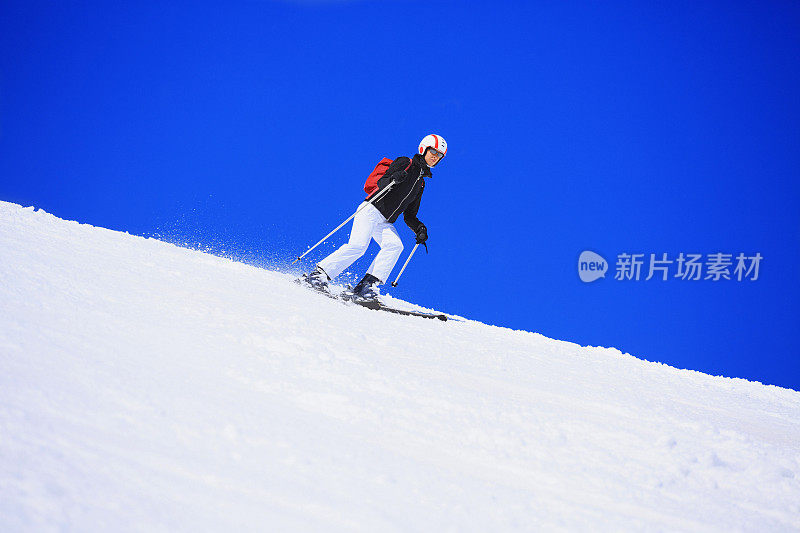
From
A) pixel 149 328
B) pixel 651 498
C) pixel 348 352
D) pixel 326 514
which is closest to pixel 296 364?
pixel 348 352

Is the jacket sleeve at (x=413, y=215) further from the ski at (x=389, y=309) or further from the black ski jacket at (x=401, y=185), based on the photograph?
the ski at (x=389, y=309)

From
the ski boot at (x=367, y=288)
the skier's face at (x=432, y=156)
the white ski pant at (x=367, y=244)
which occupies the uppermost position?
the skier's face at (x=432, y=156)

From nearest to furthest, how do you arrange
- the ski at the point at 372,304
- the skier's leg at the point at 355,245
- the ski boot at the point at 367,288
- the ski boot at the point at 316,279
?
the ski at the point at 372,304
the ski boot at the point at 316,279
the skier's leg at the point at 355,245
the ski boot at the point at 367,288

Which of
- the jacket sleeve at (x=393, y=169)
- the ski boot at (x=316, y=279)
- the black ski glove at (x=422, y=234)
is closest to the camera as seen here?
the ski boot at (x=316, y=279)

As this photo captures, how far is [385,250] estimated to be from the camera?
766 cm

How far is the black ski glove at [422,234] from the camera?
8.00m

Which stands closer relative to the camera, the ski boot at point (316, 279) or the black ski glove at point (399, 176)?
the ski boot at point (316, 279)

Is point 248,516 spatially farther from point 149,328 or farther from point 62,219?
point 62,219

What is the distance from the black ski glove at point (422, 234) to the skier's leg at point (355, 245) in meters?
0.64

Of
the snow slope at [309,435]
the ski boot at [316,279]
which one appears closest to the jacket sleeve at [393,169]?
the ski boot at [316,279]

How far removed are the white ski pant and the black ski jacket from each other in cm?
13

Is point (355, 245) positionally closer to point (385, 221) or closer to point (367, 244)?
point (367, 244)

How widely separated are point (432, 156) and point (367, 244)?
4.96 ft

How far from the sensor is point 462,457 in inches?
95.2
